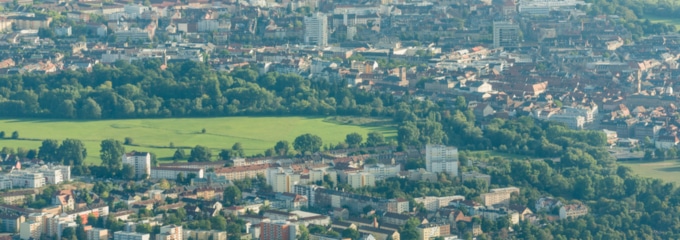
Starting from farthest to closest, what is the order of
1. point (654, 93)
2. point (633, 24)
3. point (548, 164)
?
point (633, 24) → point (654, 93) → point (548, 164)

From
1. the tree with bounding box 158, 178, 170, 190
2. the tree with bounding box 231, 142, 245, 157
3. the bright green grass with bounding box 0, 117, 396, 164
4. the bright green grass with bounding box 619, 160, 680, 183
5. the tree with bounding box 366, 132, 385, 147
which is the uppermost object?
the tree with bounding box 366, 132, 385, 147

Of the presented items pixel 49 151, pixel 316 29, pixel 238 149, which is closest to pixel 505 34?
pixel 316 29

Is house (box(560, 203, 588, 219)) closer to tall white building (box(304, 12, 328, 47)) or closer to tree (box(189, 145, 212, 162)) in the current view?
tree (box(189, 145, 212, 162))

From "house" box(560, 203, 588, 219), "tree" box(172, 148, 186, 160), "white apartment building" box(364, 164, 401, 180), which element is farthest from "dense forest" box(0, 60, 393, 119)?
"house" box(560, 203, 588, 219)

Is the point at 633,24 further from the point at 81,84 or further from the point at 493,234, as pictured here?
the point at 493,234

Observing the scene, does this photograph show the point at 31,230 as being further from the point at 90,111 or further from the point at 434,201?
the point at 90,111

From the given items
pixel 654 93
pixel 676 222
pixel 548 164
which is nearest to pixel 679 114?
pixel 654 93
